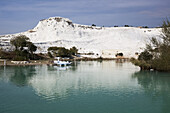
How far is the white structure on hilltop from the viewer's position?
2788 inches

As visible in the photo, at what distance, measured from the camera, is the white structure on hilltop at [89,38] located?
70.8 m

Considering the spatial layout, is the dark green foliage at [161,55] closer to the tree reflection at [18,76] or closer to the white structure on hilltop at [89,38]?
the tree reflection at [18,76]

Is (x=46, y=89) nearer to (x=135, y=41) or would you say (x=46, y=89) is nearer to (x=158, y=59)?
(x=158, y=59)

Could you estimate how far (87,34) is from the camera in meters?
92.0

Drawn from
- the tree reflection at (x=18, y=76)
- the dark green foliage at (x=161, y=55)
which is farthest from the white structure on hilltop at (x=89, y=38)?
the tree reflection at (x=18, y=76)

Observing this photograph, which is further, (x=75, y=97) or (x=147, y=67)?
Answer: (x=147, y=67)

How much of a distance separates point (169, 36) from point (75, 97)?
16.4 meters

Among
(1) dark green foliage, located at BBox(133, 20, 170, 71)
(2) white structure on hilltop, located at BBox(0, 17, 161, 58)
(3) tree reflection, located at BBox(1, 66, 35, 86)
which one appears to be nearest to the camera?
(3) tree reflection, located at BBox(1, 66, 35, 86)

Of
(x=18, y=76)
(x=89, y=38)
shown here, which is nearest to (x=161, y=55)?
(x=18, y=76)

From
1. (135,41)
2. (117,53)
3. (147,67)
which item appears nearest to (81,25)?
(135,41)

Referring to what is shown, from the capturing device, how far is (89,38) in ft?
288

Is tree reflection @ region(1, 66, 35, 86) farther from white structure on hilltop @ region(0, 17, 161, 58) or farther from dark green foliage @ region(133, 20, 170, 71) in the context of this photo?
white structure on hilltop @ region(0, 17, 161, 58)

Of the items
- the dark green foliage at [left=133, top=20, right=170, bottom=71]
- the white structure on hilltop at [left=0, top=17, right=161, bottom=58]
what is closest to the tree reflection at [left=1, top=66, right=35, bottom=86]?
the dark green foliage at [left=133, top=20, right=170, bottom=71]

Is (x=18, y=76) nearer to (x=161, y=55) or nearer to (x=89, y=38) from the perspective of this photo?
(x=161, y=55)
